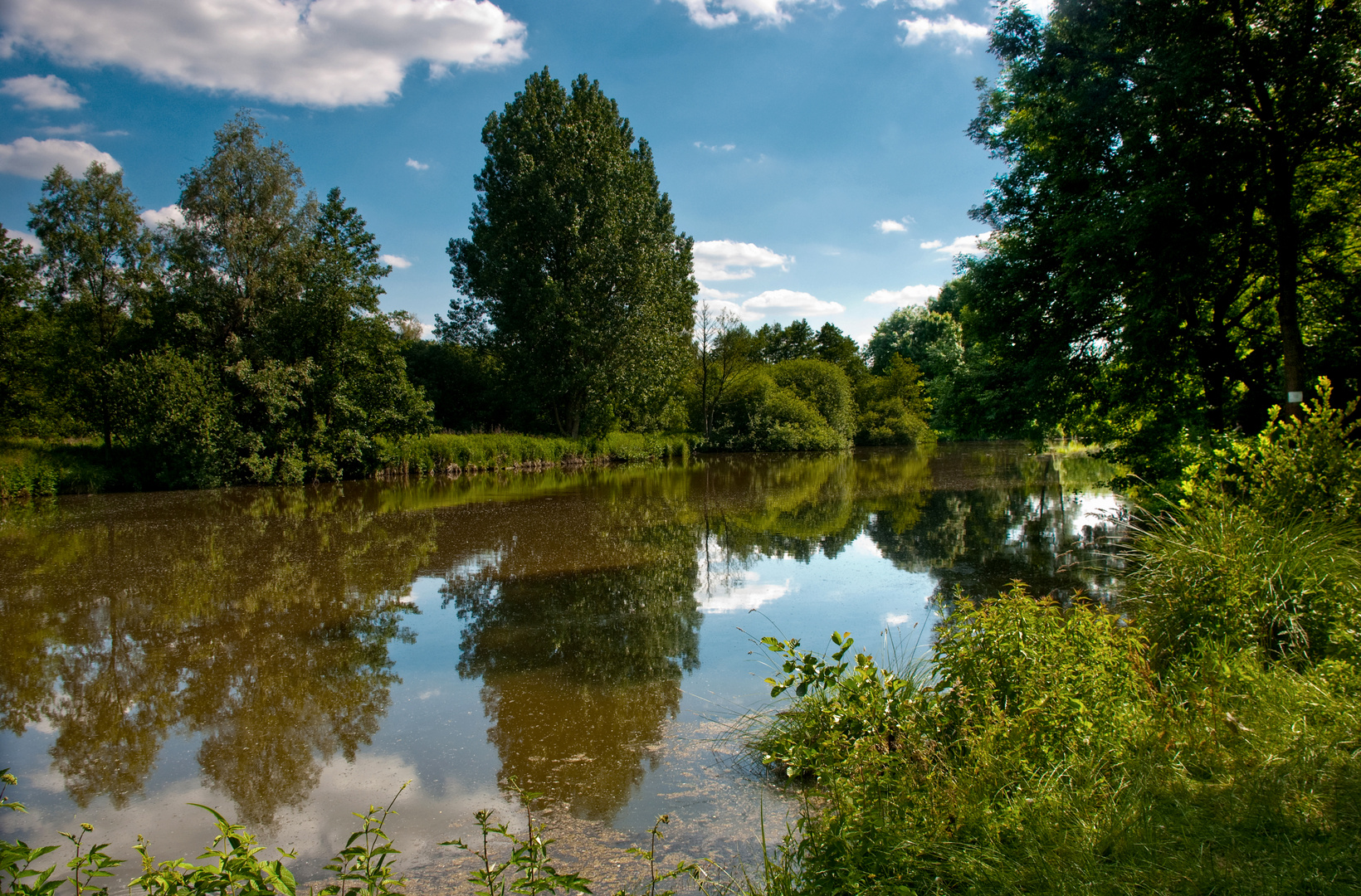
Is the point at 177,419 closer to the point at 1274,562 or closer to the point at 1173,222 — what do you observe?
the point at 1173,222

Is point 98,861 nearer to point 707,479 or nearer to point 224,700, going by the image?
point 224,700

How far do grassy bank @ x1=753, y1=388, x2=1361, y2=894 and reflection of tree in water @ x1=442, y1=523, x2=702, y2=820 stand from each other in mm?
963

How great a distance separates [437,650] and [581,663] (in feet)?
4.84

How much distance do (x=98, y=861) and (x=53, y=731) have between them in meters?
4.34

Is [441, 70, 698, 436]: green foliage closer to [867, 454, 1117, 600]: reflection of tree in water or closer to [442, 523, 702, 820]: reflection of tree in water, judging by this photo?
[867, 454, 1117, 600]: reflection of tree in water

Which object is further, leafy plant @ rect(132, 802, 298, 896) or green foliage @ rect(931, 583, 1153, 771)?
green foliage @ rect(931, 583, 1153, 771)

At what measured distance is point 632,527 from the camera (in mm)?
13570

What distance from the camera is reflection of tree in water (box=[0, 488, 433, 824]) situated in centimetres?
459

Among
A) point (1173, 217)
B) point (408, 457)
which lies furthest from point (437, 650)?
point (408, 457)

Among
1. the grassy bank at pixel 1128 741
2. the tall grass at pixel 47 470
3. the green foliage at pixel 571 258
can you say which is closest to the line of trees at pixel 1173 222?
the grassy bank at pixel 1128 741

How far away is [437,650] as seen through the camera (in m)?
6.66

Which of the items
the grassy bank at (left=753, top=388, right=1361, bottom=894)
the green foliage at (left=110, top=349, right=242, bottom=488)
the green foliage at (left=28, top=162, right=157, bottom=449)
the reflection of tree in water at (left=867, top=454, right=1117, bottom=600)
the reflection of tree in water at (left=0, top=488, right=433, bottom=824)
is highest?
the green foliage at (left=28, top=162, right=157, bottom=449)

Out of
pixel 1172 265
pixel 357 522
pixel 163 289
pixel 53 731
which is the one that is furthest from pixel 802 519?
pixel 163 289

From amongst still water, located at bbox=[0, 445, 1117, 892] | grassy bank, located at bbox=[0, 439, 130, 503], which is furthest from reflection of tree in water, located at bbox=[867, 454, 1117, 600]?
grassy bank, located at bbox=[0, 439, 130, 503]
